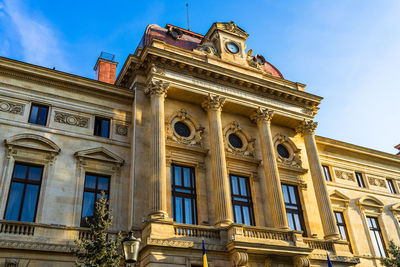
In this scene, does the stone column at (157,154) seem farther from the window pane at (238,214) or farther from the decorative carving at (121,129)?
the window pane at (238,214)

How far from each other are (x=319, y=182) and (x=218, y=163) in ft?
25.3

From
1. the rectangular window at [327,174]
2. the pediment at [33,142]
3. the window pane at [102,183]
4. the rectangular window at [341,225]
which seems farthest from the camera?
the rectangular window at [327,174]

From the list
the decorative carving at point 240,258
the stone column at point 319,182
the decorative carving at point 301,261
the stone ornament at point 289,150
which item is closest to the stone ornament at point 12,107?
the decorative carving at point 240,258

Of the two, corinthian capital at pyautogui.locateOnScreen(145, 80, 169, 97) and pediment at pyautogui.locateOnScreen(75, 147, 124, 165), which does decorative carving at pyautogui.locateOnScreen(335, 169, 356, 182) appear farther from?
pediment at pyautogui.locateOnScreen(75, 147, 124, 165)

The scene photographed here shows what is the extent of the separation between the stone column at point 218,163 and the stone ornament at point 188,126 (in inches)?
34.1

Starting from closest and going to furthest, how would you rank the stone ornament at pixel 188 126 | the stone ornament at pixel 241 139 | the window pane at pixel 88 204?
the window pane at pixel 88 204, the stone ornament at pixel 188 126, the stone ornament at pixel 241 139

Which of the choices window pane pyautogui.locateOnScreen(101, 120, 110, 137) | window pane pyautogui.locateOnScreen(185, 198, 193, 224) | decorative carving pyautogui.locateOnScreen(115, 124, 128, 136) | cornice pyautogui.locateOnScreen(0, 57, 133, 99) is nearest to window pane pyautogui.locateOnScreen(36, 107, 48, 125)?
cornice pyautogui.locateOnScreen(0, 57, 133, 99)

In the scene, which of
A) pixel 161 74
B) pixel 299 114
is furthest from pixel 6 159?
pixel 299 114

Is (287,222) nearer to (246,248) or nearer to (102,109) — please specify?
(246,248)

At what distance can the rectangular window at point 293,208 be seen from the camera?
23984 millimetres

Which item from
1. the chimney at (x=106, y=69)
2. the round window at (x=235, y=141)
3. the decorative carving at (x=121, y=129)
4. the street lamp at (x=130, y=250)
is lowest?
the street lamp at (x=130, y=250)

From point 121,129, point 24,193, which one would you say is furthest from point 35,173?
point 121,129

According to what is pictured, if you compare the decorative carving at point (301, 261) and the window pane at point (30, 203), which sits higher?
the window pane at point (30, 203)

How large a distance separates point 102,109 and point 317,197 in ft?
46.7
